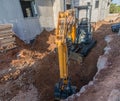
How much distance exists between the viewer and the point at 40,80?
6953 millimetres

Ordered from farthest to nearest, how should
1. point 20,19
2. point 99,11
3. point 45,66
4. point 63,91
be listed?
point 99,11, point 20,19, point 45,66, point 63,91

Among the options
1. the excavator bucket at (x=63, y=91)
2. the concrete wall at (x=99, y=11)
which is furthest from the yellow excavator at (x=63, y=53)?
the concrete wall at (x=99, y=11)

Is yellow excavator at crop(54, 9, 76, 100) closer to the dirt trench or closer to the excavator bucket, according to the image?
the excavator bucket

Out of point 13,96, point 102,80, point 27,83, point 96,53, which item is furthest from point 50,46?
point 102,80

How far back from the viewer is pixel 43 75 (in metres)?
7.25

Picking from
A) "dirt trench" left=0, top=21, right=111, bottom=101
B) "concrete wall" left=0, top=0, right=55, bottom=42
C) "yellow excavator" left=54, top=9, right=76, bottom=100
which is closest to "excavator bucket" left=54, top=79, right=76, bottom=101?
"yellow excavator" left=54, top=9, right=76, bottom=100

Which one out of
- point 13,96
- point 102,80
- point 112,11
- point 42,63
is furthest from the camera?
point 112,11

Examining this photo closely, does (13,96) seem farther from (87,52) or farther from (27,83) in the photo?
(87,52)

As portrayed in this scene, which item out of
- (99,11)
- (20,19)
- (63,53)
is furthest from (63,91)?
(99,11)

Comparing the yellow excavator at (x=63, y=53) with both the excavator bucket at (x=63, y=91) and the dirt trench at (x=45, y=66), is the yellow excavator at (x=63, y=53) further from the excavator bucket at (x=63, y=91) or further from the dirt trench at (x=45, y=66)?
the dirt trench at (x=45, y=66)

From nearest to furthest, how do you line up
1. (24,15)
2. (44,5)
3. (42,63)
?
1. (42,63)
2. (24,15)
3. (44,5)

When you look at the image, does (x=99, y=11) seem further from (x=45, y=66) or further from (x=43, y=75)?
(x=43, y=75)

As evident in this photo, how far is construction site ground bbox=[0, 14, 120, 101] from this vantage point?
4.83 meters

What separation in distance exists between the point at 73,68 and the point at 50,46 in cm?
369
